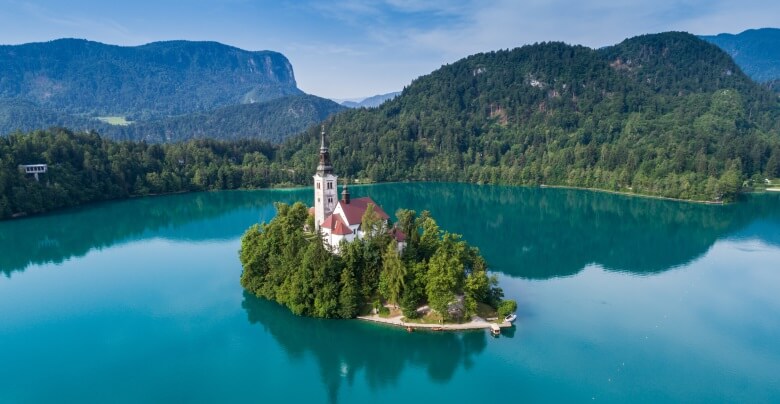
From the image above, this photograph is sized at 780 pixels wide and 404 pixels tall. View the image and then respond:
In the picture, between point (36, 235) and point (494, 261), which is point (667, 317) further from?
point (36, 235)

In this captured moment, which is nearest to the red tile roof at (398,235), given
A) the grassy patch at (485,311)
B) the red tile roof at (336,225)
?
the red tile roof at (336,225)

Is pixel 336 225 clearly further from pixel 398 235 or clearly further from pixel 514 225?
pixel 514 225

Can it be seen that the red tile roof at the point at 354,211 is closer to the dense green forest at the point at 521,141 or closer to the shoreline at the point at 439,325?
the shoreline at the point at 439,325

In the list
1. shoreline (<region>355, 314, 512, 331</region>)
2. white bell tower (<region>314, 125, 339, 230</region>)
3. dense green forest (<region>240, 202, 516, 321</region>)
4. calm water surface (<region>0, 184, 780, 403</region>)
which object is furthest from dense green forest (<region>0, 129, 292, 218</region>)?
shoreline (<region>355, 314, 512, 331</region>)

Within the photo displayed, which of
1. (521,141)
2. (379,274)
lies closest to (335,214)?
(379,274)

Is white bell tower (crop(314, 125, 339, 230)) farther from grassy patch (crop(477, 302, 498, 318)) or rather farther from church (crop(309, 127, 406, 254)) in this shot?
grassy patch (crop(477, 302, 498, 318))
